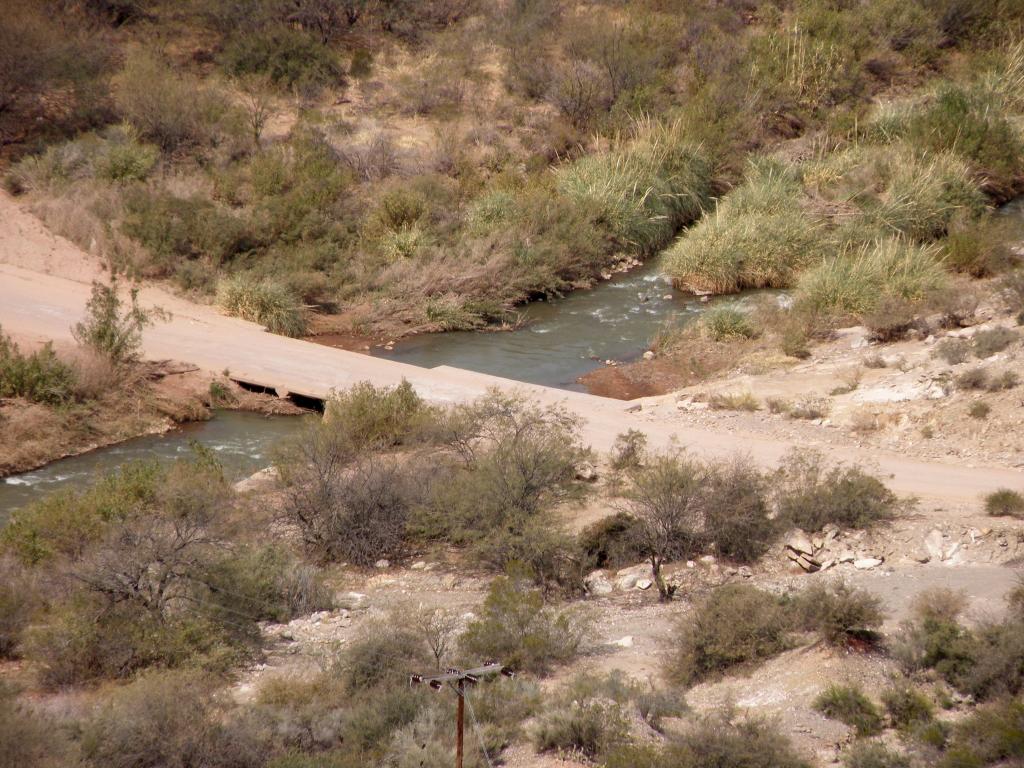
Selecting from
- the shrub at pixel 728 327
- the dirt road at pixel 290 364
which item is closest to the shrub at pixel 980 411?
the dirt road at pixel 290 364

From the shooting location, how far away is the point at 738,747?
7.75 metres

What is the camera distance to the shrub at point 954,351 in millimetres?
17034

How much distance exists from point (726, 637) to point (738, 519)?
2.98m

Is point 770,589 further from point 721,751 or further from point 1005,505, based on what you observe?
point 721,751

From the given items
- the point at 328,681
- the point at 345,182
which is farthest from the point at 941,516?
the point at 345,182

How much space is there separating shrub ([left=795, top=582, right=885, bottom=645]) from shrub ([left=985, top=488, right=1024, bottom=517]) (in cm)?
337

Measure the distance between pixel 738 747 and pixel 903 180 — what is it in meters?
21.9

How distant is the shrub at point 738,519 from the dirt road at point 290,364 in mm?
1754

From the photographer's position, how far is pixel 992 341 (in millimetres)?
16938

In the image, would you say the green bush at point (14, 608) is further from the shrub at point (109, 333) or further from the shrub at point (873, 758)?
the shrub at point (109, 333)

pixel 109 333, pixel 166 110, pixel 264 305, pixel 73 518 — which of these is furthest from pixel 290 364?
pixel 166 110

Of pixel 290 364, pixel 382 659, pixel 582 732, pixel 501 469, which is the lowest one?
pixel 290 364

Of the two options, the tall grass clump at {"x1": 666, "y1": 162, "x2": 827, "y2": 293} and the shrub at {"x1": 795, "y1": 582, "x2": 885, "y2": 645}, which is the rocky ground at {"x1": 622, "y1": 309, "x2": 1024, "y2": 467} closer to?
the shrub at {"x1": 795, "y1": 582, "x2": 885, "y2": 645}

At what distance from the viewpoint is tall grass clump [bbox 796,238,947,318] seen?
2150 centimetres
